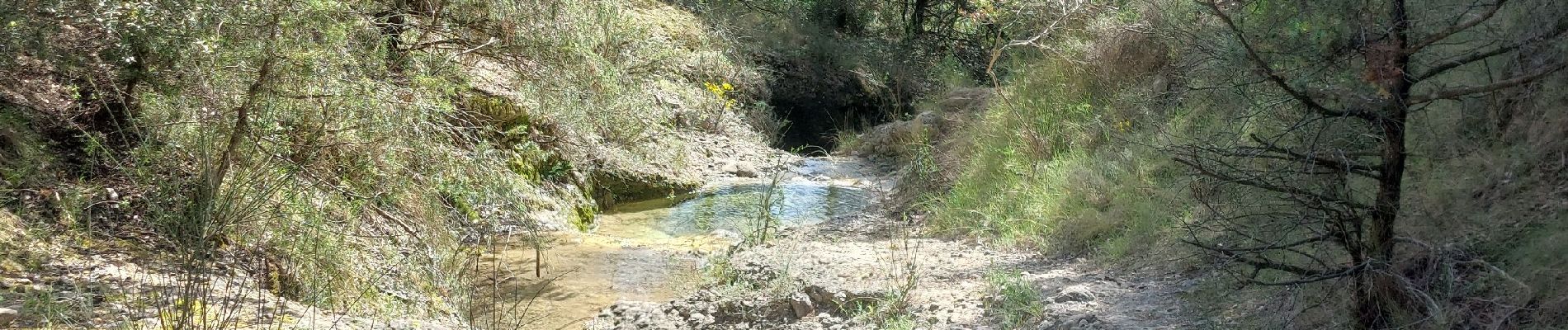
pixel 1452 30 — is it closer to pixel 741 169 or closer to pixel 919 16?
pixel 741 169

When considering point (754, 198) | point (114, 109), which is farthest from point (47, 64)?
point (754, 198)

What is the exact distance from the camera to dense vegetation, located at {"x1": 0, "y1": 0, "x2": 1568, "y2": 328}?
139 inches

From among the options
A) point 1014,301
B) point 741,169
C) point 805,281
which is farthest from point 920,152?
point 1014,301

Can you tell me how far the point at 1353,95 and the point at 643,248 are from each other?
5717mm

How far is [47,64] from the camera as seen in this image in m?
4.89

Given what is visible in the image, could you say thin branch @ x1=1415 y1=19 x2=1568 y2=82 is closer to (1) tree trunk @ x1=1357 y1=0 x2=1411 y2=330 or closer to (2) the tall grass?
(1) tree trunk @ x1=1357 y1=0 x2=1411 y2=330

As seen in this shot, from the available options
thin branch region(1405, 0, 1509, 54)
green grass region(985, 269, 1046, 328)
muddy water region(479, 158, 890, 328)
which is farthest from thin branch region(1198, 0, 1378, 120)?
muddy water region(479, 158, 890, 328)

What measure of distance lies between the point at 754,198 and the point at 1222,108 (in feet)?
21.1

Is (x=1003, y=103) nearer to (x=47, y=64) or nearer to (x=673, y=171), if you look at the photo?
(x=673, y=171)

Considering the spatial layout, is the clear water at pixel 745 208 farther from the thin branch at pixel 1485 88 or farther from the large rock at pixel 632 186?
the thin branch at pixel 1485 88

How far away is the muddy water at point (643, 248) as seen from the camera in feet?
20.6

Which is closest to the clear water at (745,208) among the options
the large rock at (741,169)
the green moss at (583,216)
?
the green moss at (583,216)

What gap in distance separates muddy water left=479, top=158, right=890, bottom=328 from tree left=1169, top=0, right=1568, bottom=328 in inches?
123

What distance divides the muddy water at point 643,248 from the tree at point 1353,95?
313cm
